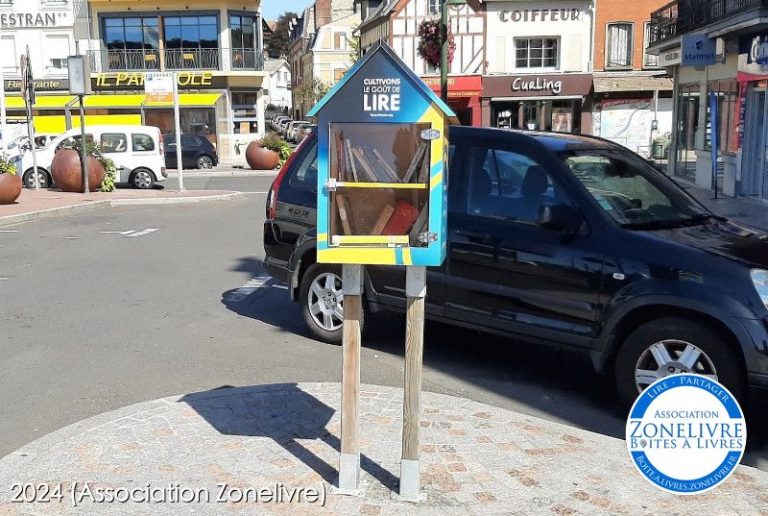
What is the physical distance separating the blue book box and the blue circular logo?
1.19m

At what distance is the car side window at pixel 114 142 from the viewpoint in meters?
23.7

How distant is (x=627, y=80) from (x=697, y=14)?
1750 cm

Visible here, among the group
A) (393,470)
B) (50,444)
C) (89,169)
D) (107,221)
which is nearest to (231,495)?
(393,470)

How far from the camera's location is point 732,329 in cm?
505

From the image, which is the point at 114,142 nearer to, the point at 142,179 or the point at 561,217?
the point at 142,179

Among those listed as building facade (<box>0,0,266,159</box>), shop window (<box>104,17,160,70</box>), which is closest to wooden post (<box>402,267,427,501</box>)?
building facade (<box>0,0,266,159</box>)

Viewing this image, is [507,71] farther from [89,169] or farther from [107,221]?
[107,221]

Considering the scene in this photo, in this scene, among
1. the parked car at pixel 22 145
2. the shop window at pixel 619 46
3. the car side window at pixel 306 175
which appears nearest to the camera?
the car side window at pixel 306 175

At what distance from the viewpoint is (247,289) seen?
9.66 m

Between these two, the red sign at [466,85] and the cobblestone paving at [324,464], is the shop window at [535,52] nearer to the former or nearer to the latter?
the red sign at [466,85]

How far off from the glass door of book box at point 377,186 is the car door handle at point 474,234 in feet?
6.97

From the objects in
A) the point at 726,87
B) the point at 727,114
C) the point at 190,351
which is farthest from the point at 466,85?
the point at 190,351

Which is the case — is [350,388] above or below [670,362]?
above

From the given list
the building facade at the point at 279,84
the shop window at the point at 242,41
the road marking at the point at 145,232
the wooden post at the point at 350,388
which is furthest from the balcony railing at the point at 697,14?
the building facade at the point at 279,84
